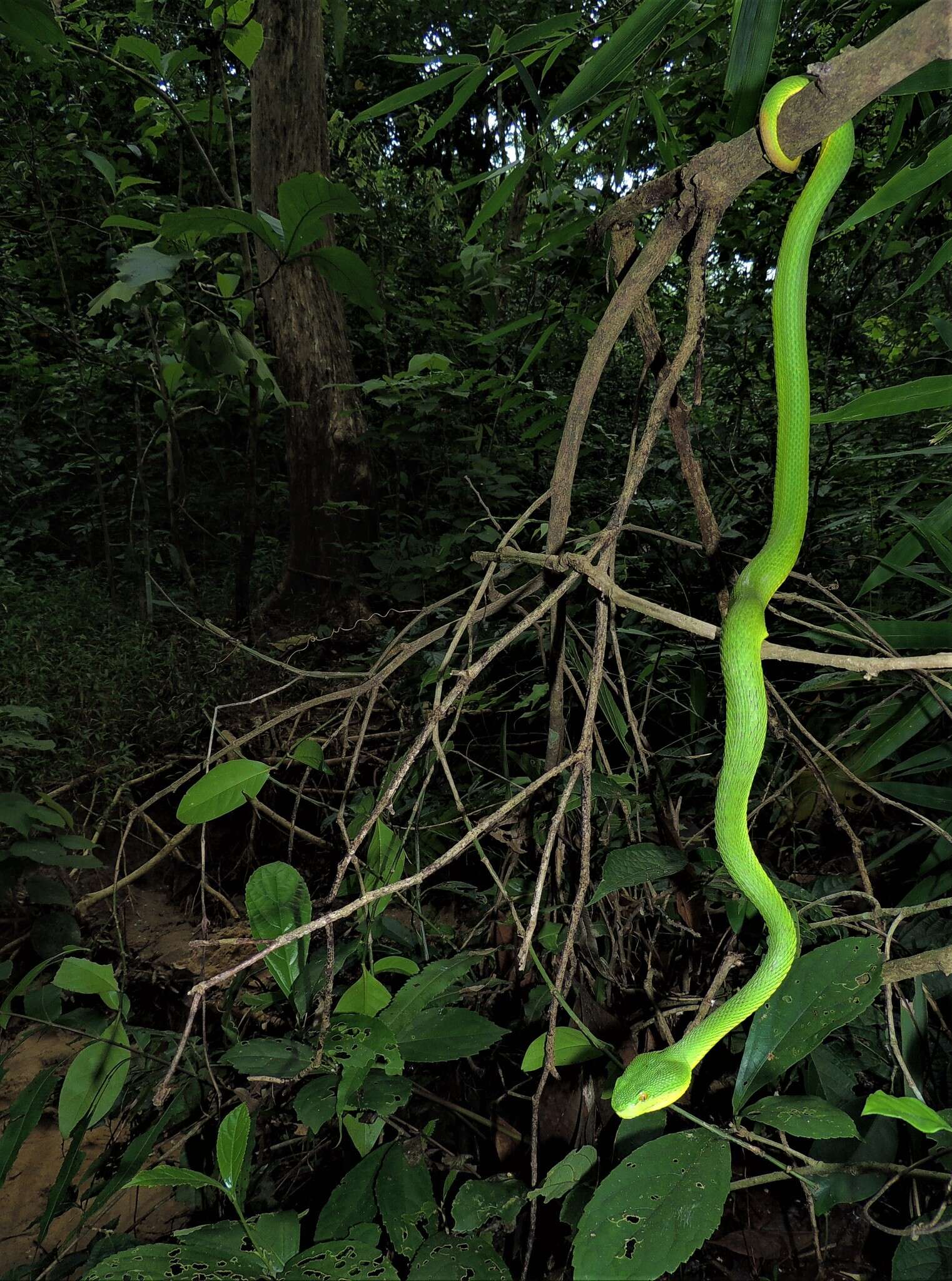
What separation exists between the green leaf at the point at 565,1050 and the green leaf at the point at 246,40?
2.80 m

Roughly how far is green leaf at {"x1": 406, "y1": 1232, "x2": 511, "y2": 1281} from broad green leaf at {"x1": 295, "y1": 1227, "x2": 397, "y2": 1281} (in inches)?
1.9

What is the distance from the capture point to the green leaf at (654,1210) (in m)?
0.75

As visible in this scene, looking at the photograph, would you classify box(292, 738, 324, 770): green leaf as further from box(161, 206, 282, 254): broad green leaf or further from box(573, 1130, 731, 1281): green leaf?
box(161, 206, 282, 254): broad green leaf

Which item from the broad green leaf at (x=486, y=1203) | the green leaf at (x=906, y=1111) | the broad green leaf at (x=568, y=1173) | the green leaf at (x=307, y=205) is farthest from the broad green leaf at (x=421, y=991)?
the green leaf at (x=307, y=205)

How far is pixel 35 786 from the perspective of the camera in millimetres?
3496

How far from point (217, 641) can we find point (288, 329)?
83.0 inches

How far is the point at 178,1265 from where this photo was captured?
0.98 meters


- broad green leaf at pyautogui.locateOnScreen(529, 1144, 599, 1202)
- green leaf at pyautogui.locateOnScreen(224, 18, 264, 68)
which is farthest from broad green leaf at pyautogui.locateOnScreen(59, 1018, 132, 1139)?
green leaf at pyautogui.locateOnScreen(224, 18, 264, 68)

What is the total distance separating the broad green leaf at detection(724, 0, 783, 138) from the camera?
91 centimetres

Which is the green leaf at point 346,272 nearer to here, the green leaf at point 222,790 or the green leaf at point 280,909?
the green leaf at point 222,790

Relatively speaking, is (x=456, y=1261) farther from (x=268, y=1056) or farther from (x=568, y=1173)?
(x=268, y=1056)

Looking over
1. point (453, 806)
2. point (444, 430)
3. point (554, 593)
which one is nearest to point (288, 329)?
point (444, 430)

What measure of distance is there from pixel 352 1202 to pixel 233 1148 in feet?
0.97

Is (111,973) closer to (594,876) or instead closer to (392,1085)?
(392,1085)
